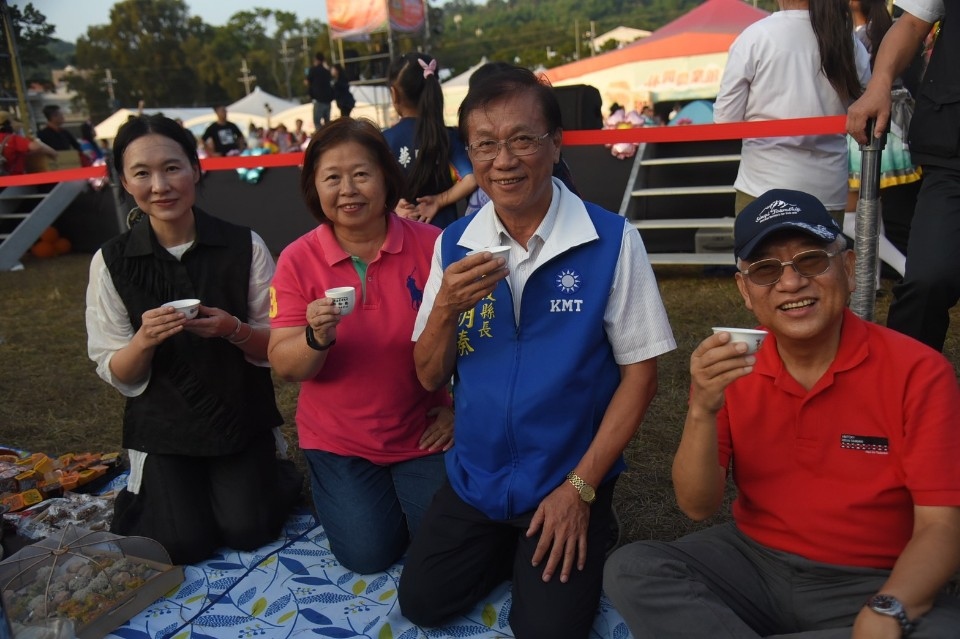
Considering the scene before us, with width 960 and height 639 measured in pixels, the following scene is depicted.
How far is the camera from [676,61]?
725 inches

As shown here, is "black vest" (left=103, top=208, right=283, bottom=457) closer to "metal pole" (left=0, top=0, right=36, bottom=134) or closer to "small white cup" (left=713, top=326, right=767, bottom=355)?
"small white cup" (left=713, top=326, right=767, bottom=355)

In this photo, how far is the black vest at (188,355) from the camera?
298cm

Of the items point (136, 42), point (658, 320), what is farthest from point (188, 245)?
point (136, 42)

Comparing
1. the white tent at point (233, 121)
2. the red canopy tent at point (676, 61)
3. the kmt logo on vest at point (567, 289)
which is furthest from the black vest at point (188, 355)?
the white tent at point (233, 121)

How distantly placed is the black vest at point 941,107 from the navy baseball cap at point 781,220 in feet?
4.14

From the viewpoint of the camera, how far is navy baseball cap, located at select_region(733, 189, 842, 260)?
1.76m

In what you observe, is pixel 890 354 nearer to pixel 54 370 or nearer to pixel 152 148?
pixel 152 148

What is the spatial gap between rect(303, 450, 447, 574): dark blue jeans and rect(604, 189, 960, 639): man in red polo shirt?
1053 millimetres

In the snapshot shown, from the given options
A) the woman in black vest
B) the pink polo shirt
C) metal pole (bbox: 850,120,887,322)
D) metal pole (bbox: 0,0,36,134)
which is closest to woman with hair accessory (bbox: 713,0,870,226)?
metal pole (bbox: 850,120,887,322)

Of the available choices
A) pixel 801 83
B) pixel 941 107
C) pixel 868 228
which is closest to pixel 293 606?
pixel 868 228

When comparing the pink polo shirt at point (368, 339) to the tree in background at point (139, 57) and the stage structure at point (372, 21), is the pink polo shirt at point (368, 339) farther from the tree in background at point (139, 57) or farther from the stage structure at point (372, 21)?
the tree in background at point (139, 57)

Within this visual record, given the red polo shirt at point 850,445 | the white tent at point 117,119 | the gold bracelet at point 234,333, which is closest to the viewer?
the red polo shirt at point 850,445

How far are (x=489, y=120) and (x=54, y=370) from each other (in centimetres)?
528

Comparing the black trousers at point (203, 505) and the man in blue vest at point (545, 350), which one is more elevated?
the man in blue vest at point (545, 350)
